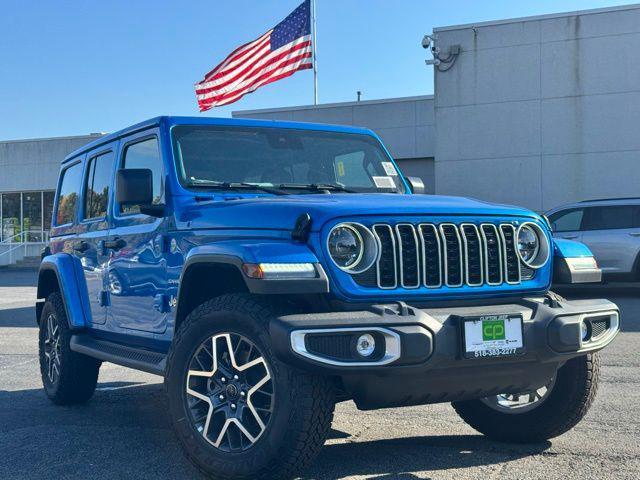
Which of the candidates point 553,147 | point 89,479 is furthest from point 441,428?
point 553,147

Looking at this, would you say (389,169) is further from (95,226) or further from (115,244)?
(95,226)

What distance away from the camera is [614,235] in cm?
1570

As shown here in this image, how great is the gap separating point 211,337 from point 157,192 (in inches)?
55.2

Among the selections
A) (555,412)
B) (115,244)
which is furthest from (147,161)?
(555,412)

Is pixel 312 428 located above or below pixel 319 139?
below

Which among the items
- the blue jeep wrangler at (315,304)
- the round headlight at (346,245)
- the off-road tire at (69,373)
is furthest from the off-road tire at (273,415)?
the off-road tire at (69,373)

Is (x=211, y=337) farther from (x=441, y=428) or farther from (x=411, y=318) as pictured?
(x=441, y=428)

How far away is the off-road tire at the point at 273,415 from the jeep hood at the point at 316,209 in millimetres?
421

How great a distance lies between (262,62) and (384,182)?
53.3 feet

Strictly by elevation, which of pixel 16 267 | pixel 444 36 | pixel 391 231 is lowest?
pixel 16 267

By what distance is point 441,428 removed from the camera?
5500mm

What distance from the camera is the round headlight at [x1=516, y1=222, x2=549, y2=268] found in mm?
4523

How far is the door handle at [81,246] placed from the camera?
6.26m

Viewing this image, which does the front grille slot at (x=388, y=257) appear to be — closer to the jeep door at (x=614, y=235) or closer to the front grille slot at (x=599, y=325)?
the front grille slot at (x=599, y=325)
